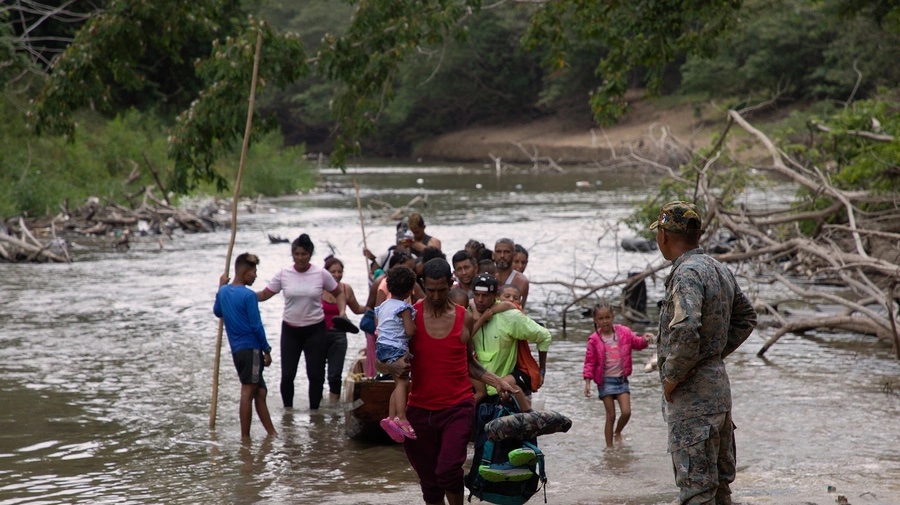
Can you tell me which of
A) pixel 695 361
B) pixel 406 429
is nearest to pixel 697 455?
pixel 695 361

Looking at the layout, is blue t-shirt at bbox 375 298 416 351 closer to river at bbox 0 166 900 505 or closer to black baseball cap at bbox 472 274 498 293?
black baseball cap at bbox 472 274 498 293

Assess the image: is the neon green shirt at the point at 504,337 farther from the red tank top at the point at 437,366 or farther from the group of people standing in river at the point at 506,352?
the red tank top at the point at 437,366

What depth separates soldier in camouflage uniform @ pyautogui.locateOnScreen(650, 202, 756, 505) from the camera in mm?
5219

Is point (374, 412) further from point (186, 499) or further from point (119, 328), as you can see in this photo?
point (119, 328)

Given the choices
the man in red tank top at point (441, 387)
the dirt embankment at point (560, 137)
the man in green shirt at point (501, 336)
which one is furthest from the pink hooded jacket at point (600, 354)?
the dirt embankment at point (560, 137)

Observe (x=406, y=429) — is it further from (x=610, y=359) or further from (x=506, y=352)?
(x=610, y=359)

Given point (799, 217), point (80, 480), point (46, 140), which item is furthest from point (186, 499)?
point (46, 140)

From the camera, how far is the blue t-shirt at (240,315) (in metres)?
9.21

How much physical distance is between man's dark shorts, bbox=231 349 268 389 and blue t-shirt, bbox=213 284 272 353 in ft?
0.15

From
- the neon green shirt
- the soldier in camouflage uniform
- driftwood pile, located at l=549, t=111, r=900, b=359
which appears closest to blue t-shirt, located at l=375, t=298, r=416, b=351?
the neon green shirt

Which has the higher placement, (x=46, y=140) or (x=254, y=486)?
(x=46, y=140)

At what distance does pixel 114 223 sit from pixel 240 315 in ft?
67.6

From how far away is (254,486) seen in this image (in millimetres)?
8484

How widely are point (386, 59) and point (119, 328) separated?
5.78 meters
